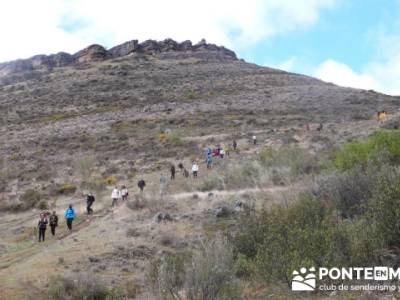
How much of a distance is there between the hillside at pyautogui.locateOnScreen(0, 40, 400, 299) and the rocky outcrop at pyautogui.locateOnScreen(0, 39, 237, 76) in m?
0.35

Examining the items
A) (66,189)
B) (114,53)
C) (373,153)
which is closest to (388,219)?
(373,153)

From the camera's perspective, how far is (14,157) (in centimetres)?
4244

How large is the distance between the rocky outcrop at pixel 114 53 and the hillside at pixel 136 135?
1.15ft

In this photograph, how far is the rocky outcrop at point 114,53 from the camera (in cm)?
9800

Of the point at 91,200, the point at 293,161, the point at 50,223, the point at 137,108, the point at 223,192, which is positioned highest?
the point at 137,108

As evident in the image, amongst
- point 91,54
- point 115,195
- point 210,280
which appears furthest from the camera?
point 91,54

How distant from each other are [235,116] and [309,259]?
47282mm

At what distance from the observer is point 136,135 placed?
4841 cm

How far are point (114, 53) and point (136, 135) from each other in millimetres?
56727

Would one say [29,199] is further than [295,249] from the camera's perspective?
Yes

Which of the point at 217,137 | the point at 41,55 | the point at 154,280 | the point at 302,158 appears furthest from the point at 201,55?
the point at 154,280

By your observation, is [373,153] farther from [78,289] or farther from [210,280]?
[78,289]

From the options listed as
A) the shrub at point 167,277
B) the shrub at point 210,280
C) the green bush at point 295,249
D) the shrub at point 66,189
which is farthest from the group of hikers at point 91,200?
the shrub at point 210,280

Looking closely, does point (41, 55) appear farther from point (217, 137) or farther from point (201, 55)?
point (217, 137)
